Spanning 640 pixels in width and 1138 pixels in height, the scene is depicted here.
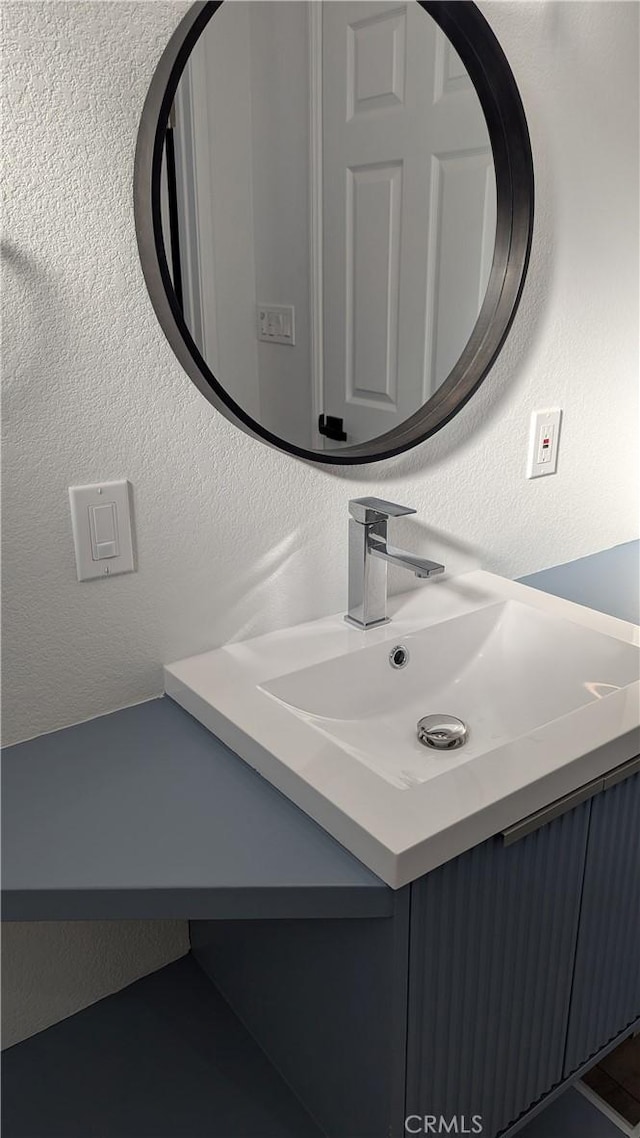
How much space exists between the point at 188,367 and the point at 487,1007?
83 cm

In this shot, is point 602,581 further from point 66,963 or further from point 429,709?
point 66,963

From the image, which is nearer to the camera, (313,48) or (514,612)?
(313,48)

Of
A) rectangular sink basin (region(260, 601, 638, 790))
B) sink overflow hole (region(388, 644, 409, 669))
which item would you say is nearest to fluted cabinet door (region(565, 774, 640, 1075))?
rectangular sink basin (region(260, 601, 638, 790))

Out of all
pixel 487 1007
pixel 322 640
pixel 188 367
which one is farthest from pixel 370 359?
pixel 487 1007

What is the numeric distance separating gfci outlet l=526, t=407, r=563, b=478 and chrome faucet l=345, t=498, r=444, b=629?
0.41 metres

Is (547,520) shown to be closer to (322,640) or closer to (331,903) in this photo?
(322,640)

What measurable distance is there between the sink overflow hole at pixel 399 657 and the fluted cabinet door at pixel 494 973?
33 cm

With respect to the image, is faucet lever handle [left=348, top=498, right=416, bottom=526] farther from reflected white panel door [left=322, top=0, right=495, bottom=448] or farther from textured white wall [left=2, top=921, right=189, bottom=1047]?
textured white wall [left=2, top=921, right=189, bottom=1047]

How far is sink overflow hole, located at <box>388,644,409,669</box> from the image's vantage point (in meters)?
1.24

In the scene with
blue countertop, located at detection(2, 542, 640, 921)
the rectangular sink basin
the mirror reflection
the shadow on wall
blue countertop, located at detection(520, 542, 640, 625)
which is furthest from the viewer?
blue countertop, located at detection(520, 542, 640, 625)

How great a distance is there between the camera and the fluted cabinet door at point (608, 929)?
108cm

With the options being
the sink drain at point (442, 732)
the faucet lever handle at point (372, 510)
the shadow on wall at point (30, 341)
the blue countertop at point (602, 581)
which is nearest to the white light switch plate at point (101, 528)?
the shadow on wall at point (30, 341)

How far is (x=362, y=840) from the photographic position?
33.1 inches

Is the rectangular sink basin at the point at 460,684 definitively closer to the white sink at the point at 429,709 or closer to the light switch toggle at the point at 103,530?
the white sink at the point at 429,709
